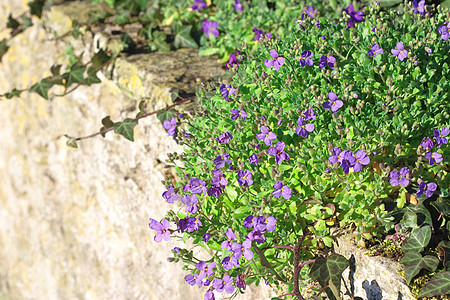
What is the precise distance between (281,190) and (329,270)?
0.33 metres

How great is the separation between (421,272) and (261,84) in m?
0.94

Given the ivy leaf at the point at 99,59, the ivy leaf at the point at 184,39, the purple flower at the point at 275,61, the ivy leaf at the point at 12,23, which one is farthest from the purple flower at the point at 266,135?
the ivy leaf at the point at 12,23

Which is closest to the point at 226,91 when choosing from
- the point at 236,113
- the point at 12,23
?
the point at 236,113

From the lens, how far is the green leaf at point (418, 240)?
5.43ft

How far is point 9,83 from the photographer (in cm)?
473

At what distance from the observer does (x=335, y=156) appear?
1.67m

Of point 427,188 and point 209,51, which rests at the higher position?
point 427,188

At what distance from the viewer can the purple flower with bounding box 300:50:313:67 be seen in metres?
1.80

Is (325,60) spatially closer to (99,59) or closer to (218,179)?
(218,179)

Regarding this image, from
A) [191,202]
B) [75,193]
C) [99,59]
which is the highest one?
[191,202]

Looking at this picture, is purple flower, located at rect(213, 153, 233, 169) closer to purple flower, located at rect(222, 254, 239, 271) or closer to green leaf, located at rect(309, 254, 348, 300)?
purple flower, located at rect(222, 254, 239, 271)

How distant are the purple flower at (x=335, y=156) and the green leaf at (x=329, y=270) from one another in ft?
1.17

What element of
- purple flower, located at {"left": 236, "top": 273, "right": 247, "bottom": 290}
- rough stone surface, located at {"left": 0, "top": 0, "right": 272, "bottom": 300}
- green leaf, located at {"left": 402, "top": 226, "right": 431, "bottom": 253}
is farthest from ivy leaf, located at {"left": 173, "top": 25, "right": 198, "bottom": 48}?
green leaf, located at {"left": 402, "top": 226, "right": 431, "bottom": 253}

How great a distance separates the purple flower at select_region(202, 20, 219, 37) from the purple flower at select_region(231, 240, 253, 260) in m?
1.68
